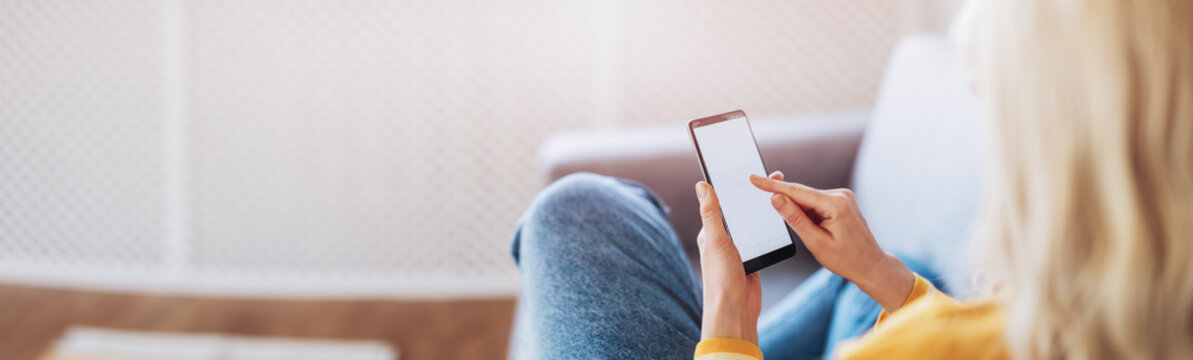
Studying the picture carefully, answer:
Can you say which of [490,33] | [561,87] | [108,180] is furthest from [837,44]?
[108,180]

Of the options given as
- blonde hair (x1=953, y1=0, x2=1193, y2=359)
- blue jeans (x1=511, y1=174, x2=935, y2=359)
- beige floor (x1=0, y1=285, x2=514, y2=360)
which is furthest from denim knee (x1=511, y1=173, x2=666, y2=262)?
beige floor (x1=0, y1=285, x2=514, y2=360)

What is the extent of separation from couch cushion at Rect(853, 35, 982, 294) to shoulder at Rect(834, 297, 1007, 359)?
0.84 ft

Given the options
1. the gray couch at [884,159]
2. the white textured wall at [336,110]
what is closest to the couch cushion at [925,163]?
the gray couch at [884,159]

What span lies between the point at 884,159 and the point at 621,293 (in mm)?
454

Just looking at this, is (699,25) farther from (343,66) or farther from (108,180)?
(108,180)

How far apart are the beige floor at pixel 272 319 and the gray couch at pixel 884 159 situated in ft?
1.47

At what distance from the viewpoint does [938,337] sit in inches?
16.9

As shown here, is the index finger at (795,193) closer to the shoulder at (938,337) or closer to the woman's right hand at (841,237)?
the woman's right hand at (841,237)

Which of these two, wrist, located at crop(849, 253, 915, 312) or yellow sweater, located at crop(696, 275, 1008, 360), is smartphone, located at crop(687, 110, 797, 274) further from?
yellow sweater, located at crop(696, 275, 1008, 360)

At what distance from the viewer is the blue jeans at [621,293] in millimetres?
673

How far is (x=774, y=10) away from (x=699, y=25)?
15 cm

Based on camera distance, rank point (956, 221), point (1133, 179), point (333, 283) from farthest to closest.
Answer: point (333, 283) → point (956, 221) → point (1133, 179)

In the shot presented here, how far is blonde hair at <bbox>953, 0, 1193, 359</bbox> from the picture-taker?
380 mm

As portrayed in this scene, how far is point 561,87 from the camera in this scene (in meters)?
1.56
